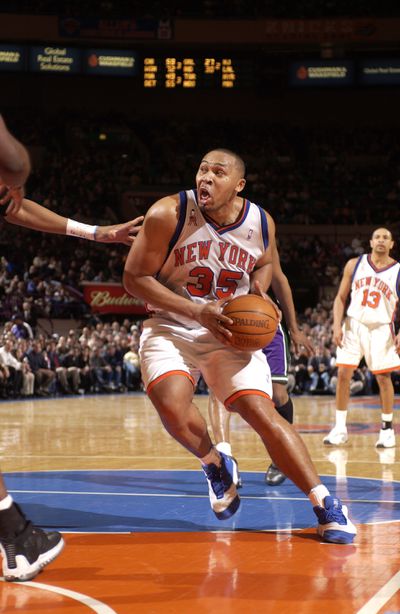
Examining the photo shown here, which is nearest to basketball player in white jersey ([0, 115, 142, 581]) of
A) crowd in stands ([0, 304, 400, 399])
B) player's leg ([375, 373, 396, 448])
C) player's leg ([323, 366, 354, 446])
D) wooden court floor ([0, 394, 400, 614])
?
wooden court floor ([0, 394, 400, 614])

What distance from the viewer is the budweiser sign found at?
2533 centimetres

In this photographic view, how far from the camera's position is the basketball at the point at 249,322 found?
5.13m

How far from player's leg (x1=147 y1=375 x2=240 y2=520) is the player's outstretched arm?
0.95 m

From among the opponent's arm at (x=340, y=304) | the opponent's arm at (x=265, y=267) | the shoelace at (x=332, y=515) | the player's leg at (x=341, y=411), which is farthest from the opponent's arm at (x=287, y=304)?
the player's leg at (x=341, y=411)

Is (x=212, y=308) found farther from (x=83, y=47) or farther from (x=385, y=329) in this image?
(x=83, y=47)

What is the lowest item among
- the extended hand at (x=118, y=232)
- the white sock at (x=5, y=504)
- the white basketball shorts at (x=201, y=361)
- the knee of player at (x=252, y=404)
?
the white sock at (x=5, y=504)

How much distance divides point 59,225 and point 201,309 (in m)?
1.01

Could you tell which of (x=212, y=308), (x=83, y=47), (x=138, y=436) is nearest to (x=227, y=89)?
(x=83, y=47)

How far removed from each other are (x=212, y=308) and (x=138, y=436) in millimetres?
6383

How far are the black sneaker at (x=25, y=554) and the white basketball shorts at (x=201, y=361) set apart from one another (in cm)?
146

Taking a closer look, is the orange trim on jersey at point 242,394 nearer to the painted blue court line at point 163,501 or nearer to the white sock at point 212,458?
the white sock at point 212,458

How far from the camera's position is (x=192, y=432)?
557 centimetres

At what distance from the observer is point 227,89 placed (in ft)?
115

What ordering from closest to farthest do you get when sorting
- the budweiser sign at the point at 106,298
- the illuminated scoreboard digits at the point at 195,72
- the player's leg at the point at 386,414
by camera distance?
the player's leg at the point at 386,414 < the budweiser sign at the point at 106,298 < the illuminated scoreboard digits at the point at 195,72
